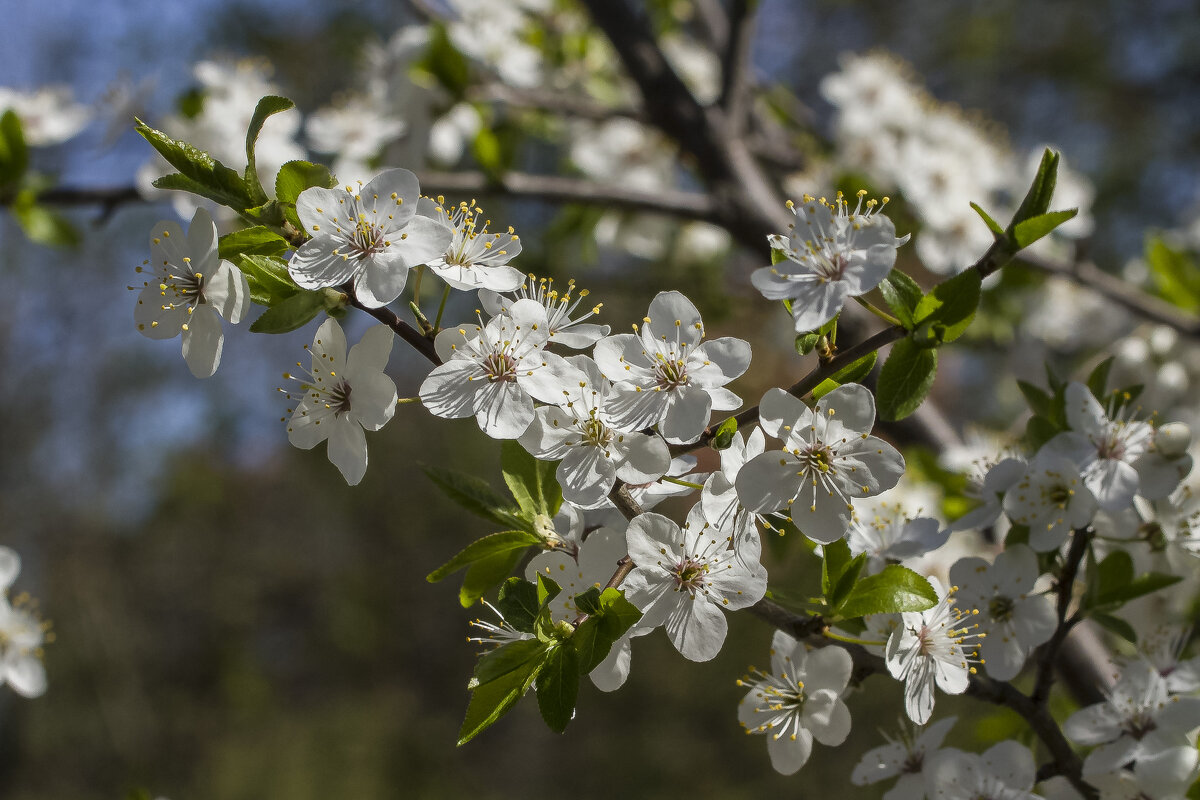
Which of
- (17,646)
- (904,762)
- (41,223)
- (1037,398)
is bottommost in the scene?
(17,646)

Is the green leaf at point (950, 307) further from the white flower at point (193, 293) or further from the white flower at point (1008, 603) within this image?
the white flower at point (193, 293)

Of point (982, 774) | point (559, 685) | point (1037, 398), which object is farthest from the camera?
point (1037, 398)

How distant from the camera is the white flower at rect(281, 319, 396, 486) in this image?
1.65 feet

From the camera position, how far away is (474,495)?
1.74 feet

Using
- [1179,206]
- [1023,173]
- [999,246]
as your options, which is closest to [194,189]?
[999,246]

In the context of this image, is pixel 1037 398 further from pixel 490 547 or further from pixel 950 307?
pixel 490 547

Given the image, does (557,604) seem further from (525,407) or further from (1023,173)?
(1023,173)

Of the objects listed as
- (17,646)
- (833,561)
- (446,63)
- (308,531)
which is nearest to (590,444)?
(833,561)

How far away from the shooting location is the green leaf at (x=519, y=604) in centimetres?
48

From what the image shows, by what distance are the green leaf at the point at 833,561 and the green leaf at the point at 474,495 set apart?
18 cm

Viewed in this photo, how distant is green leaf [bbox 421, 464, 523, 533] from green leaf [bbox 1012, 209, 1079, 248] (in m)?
0.32

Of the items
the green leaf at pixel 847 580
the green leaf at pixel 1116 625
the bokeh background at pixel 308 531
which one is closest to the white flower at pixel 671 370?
the green leaf at pixel 847 580

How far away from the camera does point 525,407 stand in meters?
0.50

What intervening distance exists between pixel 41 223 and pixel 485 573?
2.98 ft
